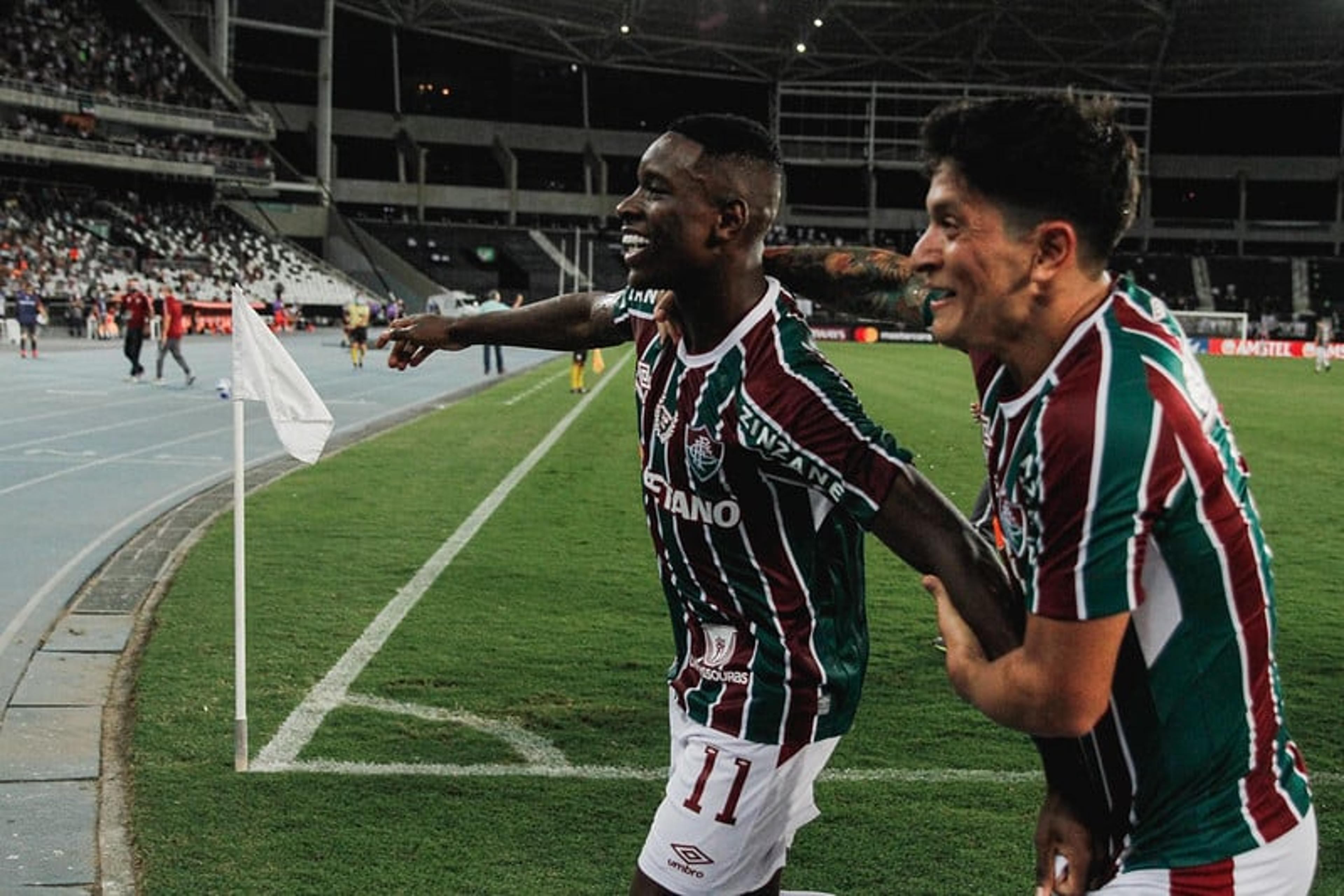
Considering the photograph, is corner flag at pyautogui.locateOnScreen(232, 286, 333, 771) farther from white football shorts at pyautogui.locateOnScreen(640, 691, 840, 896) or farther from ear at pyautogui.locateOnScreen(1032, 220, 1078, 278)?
ear at pyautogui.locateOnScreen(1032, 220, 1078, 278)

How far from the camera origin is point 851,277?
11.4ft

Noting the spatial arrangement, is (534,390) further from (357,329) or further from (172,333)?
(357,329)

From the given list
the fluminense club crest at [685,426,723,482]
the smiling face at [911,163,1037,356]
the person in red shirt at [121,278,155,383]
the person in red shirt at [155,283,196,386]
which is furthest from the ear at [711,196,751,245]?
the person in red shirt at [121,278,155,383]

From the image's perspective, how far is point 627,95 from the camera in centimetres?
7831

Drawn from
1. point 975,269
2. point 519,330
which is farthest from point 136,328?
point 975,269

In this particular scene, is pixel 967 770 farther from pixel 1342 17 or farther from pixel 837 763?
pixel 1342 17

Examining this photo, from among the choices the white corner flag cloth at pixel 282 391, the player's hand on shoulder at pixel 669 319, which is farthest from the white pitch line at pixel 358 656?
the player's hand on shoulder at pixel 669 319

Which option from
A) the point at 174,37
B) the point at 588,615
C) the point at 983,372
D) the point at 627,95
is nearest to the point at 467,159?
the point at 627,95

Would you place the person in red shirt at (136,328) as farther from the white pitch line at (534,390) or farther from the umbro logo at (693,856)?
the umbro logo at (693,856)

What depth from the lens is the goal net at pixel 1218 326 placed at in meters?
58.4

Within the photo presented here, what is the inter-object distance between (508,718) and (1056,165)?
476cm

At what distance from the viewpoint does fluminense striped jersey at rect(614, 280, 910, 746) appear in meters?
2.94

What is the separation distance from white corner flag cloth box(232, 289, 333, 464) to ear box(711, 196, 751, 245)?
2786 mm

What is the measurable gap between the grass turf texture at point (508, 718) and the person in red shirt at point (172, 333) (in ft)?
45.4
